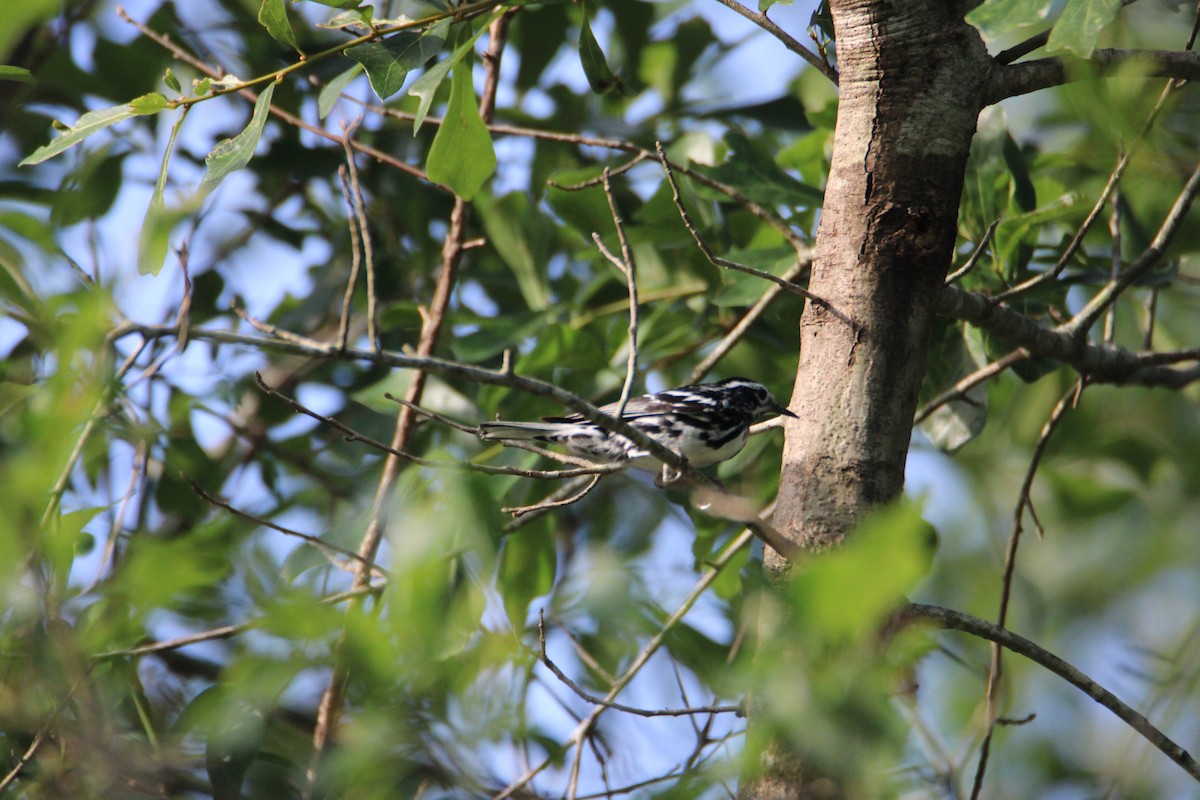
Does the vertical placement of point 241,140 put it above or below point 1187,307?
below

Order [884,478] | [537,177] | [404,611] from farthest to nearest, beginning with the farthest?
[537,177] → [884,478] → [404,611]

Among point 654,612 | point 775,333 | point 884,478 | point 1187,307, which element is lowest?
point 654,612

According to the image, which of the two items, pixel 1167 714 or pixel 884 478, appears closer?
pixel 884 478

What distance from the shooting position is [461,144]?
2.62 meters

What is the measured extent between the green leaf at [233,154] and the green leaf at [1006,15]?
146 cm

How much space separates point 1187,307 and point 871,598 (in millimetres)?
4557

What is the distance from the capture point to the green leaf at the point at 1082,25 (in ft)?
5.80

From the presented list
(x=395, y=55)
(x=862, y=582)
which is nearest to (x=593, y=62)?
(x=395, y=55)

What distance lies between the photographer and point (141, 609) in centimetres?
134

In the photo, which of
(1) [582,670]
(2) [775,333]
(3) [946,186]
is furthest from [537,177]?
(3) [946,186]

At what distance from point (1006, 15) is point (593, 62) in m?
1.45

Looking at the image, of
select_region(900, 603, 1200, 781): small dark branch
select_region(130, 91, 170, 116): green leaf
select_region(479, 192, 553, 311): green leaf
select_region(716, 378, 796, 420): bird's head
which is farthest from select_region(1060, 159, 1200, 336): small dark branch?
select_region(130, 91, 170, 116): green leaf

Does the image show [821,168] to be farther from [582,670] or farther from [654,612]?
[654,612]

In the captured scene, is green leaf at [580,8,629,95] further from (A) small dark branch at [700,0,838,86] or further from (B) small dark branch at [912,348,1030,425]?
(B) small dark branch at [912,348,1030,425]
